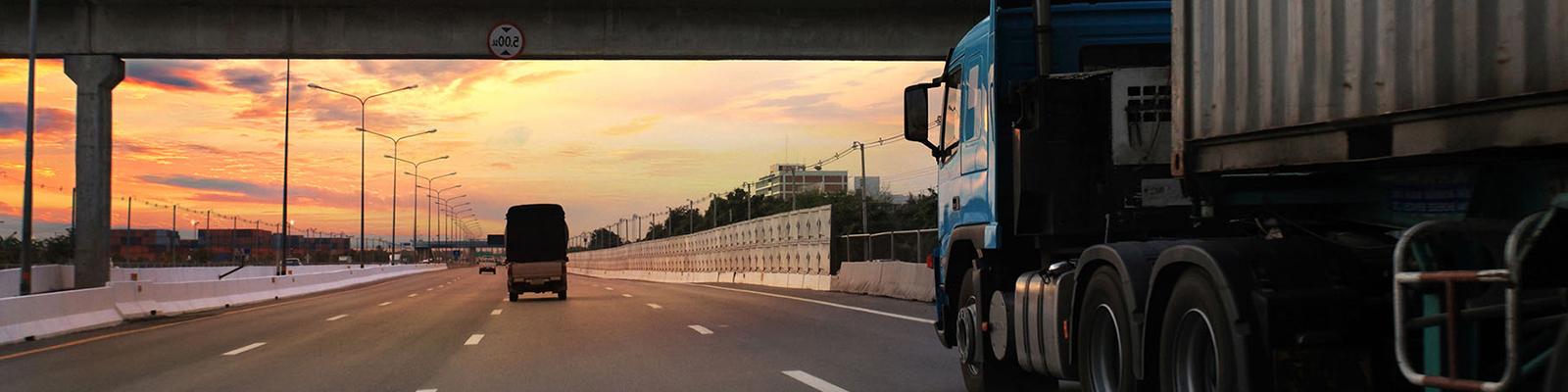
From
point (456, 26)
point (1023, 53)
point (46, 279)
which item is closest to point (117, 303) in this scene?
point (456, 26)

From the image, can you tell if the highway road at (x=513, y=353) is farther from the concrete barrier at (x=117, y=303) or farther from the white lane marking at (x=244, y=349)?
the concrete barrier at (x=117, y=303)

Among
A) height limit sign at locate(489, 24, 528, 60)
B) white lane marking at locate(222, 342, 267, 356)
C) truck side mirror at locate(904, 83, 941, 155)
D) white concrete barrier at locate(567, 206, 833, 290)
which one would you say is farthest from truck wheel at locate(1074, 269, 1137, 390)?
white concrete barrier at locate(567, 206, 833, 290)

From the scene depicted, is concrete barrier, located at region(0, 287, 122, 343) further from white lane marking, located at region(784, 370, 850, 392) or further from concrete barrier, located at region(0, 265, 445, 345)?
white lane marking, located at region(784, 370, 850, 392)

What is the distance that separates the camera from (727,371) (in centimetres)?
1238

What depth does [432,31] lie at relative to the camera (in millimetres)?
27016

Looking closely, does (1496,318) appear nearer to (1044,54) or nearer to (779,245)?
(1044,54)

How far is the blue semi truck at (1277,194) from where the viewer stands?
413cm

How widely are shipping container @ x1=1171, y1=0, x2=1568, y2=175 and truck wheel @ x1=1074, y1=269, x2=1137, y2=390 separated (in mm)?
868

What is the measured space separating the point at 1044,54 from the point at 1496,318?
184 inches

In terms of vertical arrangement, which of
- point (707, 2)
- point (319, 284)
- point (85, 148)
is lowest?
point (319, 284)

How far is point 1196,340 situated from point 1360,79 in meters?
1.50

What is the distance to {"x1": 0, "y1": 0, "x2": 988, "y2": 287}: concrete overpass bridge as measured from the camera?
88.6 feet

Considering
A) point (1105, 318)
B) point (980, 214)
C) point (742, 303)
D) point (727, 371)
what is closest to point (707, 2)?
point (742, 303)

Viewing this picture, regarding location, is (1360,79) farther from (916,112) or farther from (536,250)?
(536,250)
